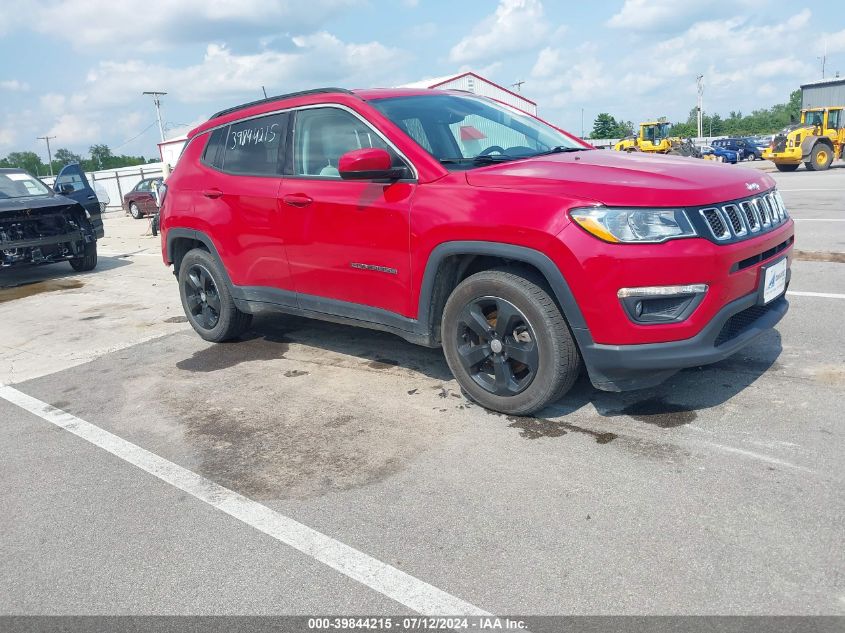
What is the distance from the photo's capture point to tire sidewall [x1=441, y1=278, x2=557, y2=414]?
344 centimetres

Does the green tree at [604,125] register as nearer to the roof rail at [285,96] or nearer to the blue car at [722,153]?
the blue car at [722,153]

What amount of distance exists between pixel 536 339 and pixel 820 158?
24130 mm

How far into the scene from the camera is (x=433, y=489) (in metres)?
3.09

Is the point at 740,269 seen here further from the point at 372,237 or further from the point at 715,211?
the point at 372,237

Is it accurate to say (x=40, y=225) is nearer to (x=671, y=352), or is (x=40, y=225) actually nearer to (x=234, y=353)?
(x=234, y=353)

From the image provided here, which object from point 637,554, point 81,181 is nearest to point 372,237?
point 637,554

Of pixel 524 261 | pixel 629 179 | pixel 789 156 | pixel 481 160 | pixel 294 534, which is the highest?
pixel 481 160

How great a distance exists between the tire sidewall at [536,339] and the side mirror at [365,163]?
2.59 ft

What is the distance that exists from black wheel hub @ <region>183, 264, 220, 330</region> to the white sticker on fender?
3971 mm

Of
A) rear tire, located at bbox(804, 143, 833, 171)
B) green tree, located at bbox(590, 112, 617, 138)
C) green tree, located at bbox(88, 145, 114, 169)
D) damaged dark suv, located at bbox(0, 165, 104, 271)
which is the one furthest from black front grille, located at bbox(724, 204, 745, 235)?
green tree, located at bbox(88, 145, 114, 169)

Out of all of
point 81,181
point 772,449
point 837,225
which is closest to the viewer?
point 772,449

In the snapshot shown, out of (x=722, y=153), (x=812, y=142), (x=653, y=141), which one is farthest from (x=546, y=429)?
(x=722, y=153)

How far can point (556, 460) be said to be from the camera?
3254 millimetres

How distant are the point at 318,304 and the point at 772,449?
2.81 metres
